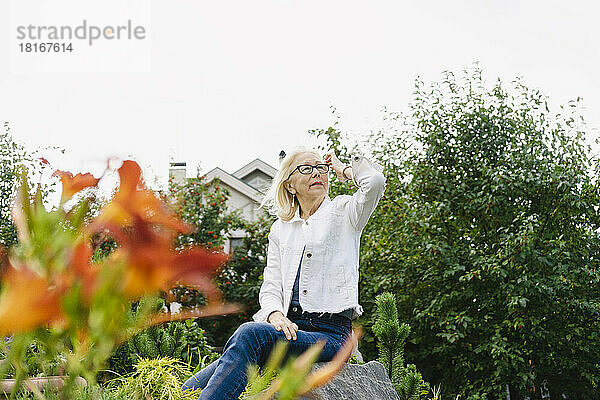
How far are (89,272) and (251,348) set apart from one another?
188cm

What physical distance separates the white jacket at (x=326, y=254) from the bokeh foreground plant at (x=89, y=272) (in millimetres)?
2233

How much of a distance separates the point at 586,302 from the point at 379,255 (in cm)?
178

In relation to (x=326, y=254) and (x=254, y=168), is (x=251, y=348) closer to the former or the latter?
(x=326, y=254)

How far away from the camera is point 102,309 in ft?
0.99

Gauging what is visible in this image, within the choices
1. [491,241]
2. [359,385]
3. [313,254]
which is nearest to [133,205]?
[313,254]

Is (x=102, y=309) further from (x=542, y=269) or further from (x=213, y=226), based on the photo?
(x=213, y=226)

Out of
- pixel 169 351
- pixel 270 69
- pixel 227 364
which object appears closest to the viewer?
pixel 227 364

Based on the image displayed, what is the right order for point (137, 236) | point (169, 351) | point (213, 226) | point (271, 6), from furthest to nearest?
point (213, 226) → point (271, 6) → point (169, 351) → point (137, 236)

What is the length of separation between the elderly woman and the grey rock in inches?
11.8

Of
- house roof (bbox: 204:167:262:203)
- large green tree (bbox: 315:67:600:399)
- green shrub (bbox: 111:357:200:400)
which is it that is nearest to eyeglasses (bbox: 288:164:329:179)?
green shrub (bbox: 111:357:200:400)

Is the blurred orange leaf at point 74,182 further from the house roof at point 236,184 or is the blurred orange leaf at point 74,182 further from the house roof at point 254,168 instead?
the house roof at point 254,168

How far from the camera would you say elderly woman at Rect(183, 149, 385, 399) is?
2.55 m

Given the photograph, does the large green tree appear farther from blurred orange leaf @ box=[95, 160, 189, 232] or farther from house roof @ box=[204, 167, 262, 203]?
house roof @ box=[204, 167, 262, 203]

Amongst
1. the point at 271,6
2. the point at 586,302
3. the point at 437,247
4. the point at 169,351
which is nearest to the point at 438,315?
the point at 437,247
